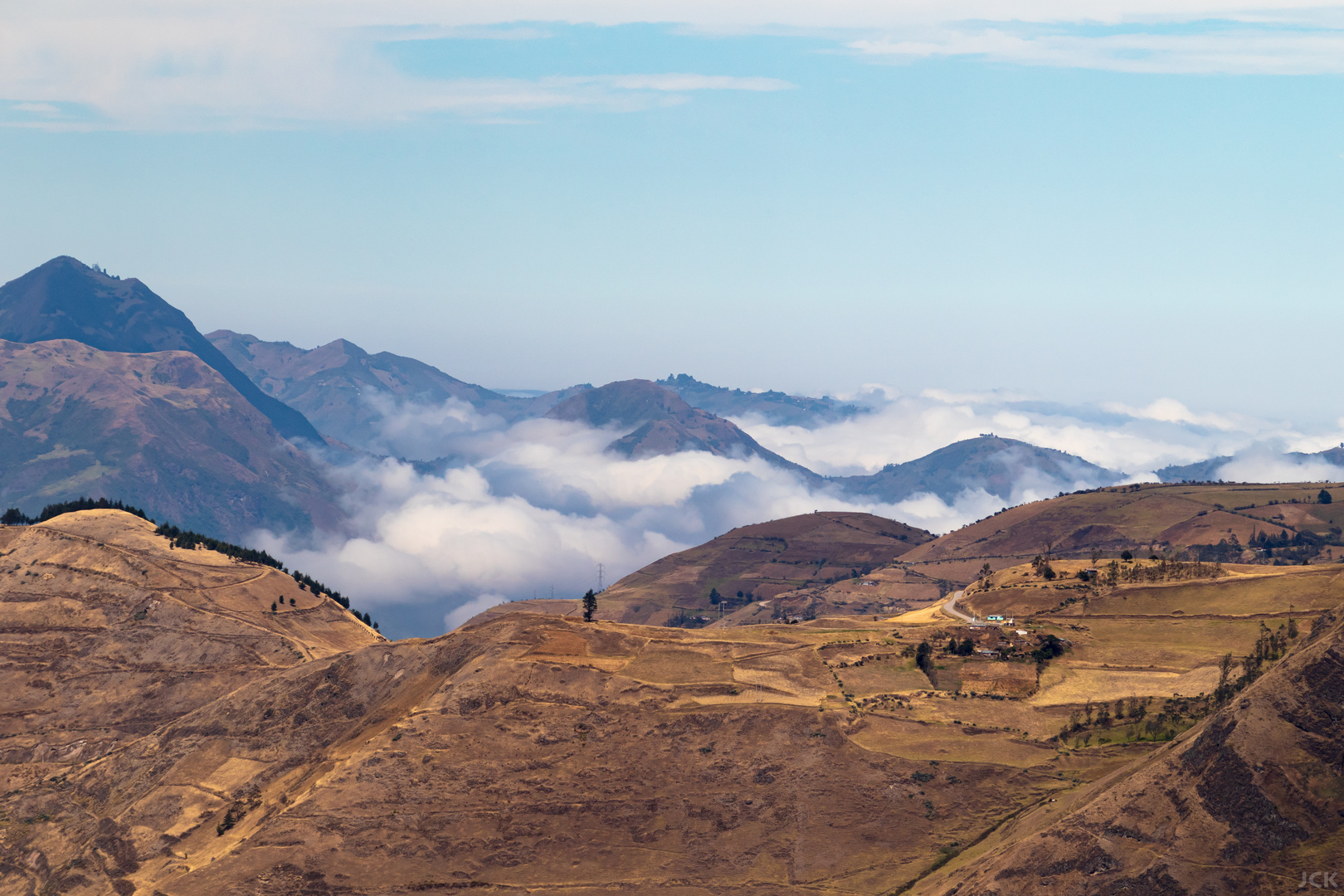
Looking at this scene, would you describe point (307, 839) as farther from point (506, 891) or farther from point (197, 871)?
point (506, 891)

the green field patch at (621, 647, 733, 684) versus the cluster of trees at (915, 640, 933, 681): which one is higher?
the green field patch at (621, 647, 733, 684)

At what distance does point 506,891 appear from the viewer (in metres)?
120

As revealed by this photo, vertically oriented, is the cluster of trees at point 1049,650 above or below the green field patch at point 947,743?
above

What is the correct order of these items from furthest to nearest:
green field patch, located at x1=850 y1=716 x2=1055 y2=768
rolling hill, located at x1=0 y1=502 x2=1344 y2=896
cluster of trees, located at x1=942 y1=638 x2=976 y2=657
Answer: cluster of trees, located at x1=942 y1=638 x2=976 y2=657 → green field patch, located at x1=850 y1=716 x2=1055 y2=768 → rolling hill, located at x1=0 y1=502 x2=1344 y2=896

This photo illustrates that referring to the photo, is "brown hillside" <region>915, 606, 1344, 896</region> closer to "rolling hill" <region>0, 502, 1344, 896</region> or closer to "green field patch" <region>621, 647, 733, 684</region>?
"rolling hill" <region>0, 502, 1344, 896</region>

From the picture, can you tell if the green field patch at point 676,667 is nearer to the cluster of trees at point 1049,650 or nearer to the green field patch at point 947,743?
the green field patch at point 947,743

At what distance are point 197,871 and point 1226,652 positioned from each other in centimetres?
14331

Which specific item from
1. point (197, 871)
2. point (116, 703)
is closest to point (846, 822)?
point (197, 871)

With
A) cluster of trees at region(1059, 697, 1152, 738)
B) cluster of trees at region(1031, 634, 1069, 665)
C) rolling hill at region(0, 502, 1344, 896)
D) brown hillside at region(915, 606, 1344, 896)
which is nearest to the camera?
brown hillside at region(915, 606, 1344, 896)

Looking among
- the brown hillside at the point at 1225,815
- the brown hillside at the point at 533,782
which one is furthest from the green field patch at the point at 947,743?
the brown hillside at the point at 1225,815

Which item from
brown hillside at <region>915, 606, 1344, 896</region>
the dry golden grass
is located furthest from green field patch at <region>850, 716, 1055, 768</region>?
brown hillside at <region>915, 606, 1344, 896</region>

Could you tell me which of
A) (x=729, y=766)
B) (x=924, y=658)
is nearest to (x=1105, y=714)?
(x=924, y=658)

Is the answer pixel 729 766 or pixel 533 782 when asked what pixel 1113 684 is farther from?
pixel 533 782

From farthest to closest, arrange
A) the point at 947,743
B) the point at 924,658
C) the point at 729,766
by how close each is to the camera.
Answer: the point at 924,658 → the point at 947,743 → the point at 729,766
